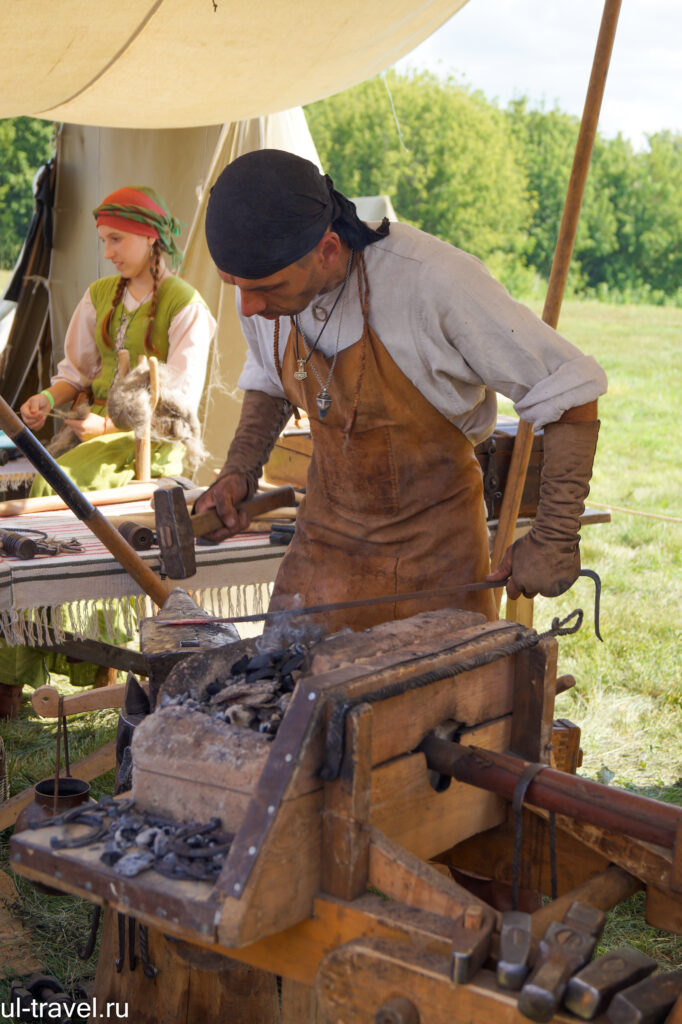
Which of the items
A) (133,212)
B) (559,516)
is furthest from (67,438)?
(559,516)

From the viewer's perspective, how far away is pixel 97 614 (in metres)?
3.13

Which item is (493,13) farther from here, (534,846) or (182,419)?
(534,846)

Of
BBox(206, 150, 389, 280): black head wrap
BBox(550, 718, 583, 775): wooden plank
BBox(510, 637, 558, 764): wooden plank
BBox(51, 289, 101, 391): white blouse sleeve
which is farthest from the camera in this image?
BBox(51, 289, 101, 391): white blouse sleeve

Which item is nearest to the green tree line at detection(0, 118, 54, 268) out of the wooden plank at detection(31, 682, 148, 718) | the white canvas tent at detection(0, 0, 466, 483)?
the white canvas tent at detection(0, 0, 466, 483)

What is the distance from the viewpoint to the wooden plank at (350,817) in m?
1.30

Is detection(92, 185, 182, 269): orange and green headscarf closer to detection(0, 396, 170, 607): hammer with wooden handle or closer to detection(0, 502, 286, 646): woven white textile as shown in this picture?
detection(0, 502, 286, 646): woven white textile

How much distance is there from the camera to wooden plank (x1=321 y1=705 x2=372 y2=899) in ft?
4.28

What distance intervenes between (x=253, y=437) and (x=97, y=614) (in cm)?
89

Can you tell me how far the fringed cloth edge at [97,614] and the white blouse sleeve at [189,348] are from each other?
95 centimetres

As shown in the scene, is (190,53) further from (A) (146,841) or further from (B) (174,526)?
(A) (146,841)

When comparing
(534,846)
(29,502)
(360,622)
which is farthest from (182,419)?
(534,846)

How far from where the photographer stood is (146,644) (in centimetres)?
193

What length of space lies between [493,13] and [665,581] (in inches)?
1261

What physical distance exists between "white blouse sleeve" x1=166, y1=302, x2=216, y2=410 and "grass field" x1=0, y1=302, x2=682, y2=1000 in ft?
4.36
